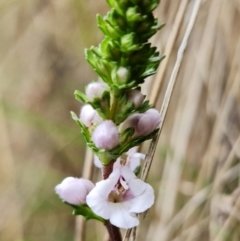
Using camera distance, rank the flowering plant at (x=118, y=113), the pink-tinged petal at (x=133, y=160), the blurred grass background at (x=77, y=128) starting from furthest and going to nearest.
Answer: the blurred grass background at (x=77, y=128) → the pink-tinged petal at (x=133, y=160) → the flowering plant at (x=118, y=113)

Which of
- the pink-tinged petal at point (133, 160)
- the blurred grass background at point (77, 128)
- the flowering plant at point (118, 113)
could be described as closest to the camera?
the flowering plant at point (118, 113)

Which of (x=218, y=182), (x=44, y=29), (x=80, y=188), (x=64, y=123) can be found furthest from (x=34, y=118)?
(x=80, y=188)

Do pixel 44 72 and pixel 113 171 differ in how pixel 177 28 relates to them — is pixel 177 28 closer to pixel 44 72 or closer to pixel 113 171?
pixel 113 171

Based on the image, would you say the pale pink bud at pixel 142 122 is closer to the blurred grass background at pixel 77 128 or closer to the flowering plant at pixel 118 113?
the flowering plant at pixel 118 113

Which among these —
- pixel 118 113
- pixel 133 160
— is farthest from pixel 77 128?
pixel 118 113

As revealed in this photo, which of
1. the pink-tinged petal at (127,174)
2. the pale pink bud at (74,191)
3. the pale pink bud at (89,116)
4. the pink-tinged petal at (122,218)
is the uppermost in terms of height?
the pale pink bud at (89,116)

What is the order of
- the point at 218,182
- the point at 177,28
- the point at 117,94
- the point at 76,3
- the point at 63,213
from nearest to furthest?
the point at 117,94
the point at 177,28
the point at 218,182
the point at 76,3
the point at 63,213

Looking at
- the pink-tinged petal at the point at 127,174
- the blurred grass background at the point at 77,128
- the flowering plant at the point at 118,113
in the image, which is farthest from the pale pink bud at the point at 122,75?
the blurred grass background at the point at 77,128
